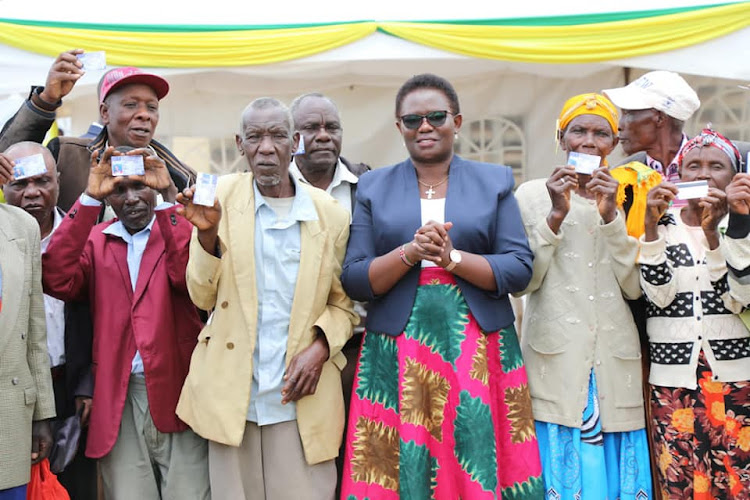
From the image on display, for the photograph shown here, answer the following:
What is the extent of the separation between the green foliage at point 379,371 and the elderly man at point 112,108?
4.40ft

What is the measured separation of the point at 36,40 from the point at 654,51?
5.05 meters

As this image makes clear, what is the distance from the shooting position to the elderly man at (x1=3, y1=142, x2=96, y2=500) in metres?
3.54

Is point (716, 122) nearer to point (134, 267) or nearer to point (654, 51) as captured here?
point (654, 51)

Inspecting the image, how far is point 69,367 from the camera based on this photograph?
3557 mm

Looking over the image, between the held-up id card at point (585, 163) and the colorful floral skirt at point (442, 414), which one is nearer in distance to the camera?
the colorful floral skirt at point (442, 414)

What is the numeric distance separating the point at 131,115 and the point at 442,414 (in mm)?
2073

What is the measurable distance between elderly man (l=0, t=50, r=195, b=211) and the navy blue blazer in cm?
111

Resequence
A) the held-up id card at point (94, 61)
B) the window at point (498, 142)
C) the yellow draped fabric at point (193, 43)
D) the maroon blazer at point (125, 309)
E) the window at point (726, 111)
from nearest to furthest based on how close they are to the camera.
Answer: the maroon blazer at point (125, 309)
the held-up id card at point (94, 61)
the yellow draped fabric at point (193, 43)
the window at point (726, 111)
the window at point (498, 142)

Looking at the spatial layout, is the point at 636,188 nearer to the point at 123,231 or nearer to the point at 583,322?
the point at 583,322

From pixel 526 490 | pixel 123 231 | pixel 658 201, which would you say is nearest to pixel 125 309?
pixel 123 231

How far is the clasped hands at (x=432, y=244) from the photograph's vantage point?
3012 millimetres

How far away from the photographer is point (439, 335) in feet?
10.6

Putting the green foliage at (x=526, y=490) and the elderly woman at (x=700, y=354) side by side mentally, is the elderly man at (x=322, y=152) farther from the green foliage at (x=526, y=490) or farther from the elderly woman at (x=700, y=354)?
the green foliage at (x=526, y=490)

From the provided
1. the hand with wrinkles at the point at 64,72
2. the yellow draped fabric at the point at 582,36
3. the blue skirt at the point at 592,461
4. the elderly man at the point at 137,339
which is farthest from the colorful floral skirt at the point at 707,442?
the yellow draped fabric at the point at 582,36
